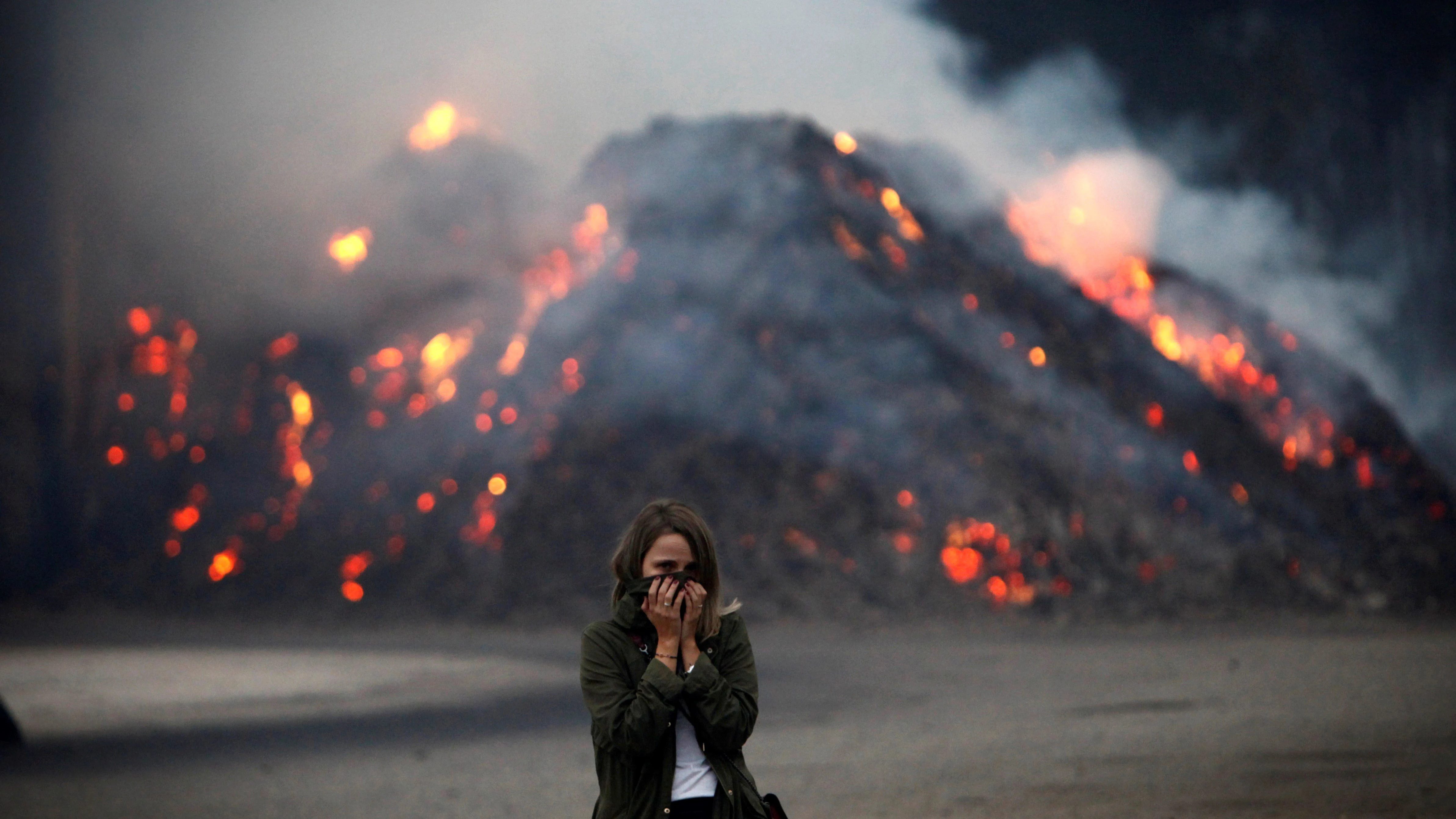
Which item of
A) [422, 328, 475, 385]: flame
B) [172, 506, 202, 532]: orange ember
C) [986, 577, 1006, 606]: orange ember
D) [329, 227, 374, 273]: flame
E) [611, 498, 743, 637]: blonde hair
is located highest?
[329, 227, 374, 273]: flame

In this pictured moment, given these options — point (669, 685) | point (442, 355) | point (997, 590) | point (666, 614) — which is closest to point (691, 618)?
point (666, 614)

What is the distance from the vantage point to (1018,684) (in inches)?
817

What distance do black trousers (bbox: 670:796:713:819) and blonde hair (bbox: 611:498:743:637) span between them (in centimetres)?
44

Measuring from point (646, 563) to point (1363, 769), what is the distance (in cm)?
1017

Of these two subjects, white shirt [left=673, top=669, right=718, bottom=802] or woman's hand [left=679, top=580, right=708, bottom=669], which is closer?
woman's hand [left=679, top=580, right=708, bottom=669]

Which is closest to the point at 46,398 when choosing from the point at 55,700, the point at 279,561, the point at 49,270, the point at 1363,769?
the point at 49,270

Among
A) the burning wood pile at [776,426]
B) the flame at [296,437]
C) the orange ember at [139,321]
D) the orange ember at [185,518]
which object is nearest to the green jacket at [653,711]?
the burning wood pile at [776,426]

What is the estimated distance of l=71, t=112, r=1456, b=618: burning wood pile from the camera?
41.2 meters

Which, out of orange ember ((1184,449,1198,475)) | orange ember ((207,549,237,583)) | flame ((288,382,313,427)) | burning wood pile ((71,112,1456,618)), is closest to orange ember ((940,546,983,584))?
burning wood pile ((71,112,1456,618))

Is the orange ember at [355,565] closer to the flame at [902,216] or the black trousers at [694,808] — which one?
the flame at [902,216]

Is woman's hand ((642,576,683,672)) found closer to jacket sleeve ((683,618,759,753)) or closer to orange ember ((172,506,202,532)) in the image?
jacket sleeve ((683,618,759,753))

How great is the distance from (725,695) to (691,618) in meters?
0.23

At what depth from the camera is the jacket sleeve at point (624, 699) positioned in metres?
3.51

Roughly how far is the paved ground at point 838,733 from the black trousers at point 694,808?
692cm
